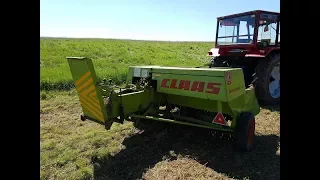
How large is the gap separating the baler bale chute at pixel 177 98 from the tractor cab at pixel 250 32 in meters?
2.44

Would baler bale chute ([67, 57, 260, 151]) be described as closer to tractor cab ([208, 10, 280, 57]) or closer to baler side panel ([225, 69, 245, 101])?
baler side panel ([225, 69, 245, 101])

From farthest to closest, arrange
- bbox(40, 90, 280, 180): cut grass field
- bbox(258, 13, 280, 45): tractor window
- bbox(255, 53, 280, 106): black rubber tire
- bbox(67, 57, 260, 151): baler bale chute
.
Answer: bbox(258, 13, 280, 45): tractor window
bbox(255, 53, 280, 106): black rubber tire
bbox(67, 57, 260, 151): baler bale chute
bbox(40, 90, 280, 180): cut grass field

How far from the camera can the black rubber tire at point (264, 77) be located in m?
6.50

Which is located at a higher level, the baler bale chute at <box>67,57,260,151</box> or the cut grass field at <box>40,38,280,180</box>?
the baler bale chute at <box>67,57,260,151</box>

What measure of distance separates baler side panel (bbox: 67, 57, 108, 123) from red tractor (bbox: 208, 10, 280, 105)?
12.5 feet

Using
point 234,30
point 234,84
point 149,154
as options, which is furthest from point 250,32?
point 149,154

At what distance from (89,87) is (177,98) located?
5.20 ft

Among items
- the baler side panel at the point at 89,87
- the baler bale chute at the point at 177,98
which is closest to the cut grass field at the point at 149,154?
the baler bale chute at the point at 177,98

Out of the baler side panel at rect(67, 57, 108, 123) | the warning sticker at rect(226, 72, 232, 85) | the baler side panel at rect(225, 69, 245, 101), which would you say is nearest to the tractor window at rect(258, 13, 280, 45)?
the baler side panel at rect(225, 69, 245, 101)

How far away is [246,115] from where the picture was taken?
4.07m

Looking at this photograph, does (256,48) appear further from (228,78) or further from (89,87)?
(89,87)

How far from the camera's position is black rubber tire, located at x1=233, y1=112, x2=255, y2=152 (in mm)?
3982
